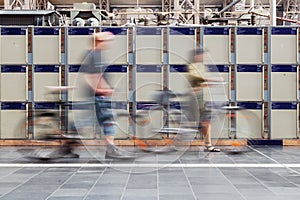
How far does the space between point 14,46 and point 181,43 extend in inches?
155

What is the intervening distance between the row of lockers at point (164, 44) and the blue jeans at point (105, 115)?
141 inches

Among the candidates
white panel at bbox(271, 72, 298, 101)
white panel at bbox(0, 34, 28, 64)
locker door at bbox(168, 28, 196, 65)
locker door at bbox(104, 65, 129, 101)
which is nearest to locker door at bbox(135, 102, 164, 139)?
locker door at bbox(104, 65, 129, 101)

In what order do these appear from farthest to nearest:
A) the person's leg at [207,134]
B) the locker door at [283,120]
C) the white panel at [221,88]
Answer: the locker door at [283,120]
the white panel at [221,88]
the person's leg at [207,134]

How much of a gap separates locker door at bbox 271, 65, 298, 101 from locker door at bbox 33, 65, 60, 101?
5.09 metres

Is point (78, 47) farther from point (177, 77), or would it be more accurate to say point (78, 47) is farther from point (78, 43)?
point (177, 77)

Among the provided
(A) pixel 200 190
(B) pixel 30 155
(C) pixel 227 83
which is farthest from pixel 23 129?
(A) pixel 200 190

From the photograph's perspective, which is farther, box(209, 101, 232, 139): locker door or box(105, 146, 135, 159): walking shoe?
box(209, 101, 232, 139): locker door

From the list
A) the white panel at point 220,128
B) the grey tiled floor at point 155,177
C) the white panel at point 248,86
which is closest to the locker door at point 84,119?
the grey tiled floor at point 155,177

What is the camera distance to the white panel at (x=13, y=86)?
41.1 ft

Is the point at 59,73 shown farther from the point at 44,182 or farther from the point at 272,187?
the point at 272,187

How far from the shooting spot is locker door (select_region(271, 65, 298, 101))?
492 inches

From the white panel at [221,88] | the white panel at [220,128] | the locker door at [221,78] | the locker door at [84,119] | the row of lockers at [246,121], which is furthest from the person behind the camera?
the locker door at [221,78]

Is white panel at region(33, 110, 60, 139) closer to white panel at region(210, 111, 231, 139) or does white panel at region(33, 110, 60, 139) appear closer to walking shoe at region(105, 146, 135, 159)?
A: walking shoe at region(105, 146, 135, 159)

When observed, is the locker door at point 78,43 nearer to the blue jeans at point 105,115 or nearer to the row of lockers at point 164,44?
the row of lockers at point 164,44
